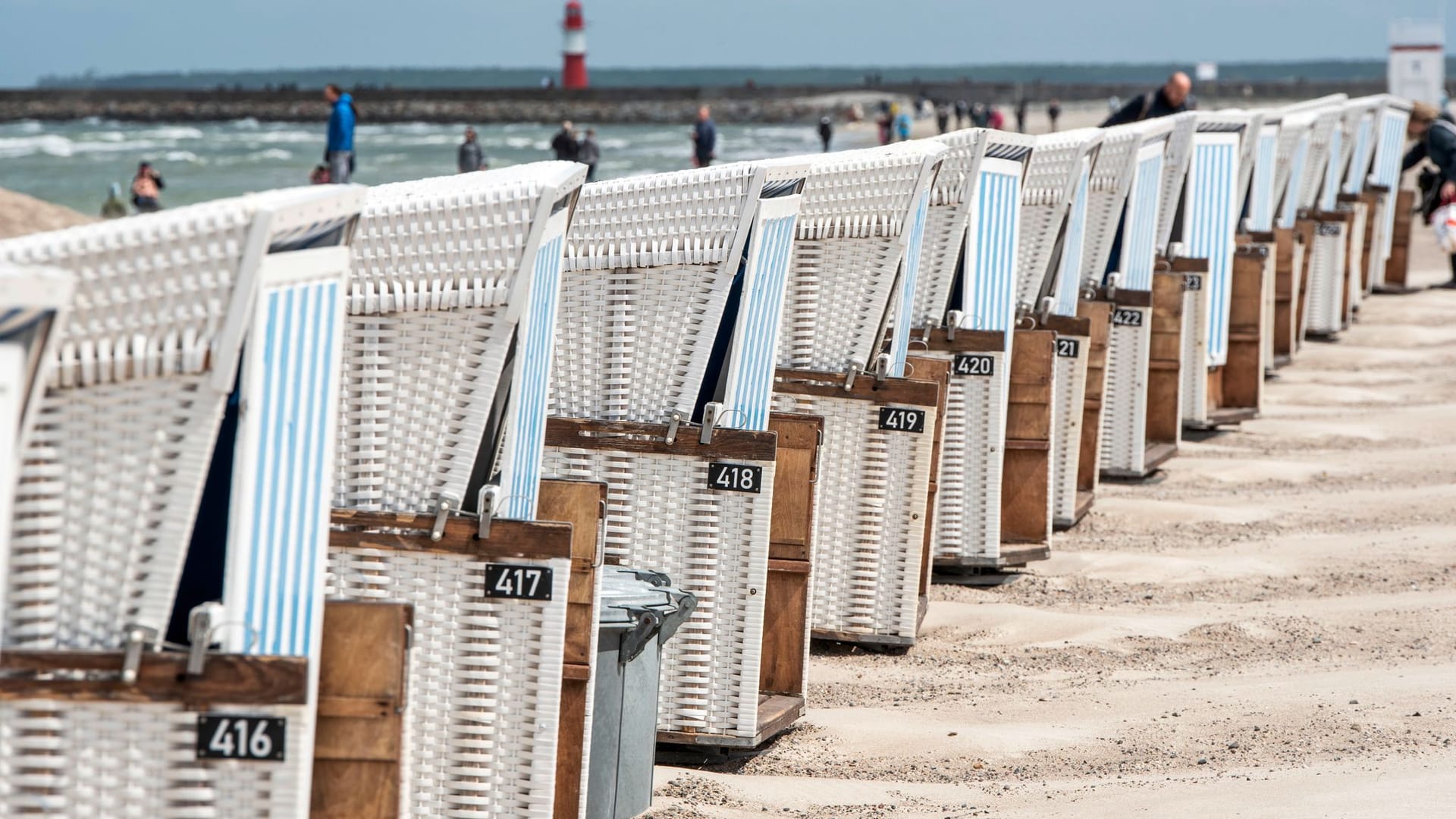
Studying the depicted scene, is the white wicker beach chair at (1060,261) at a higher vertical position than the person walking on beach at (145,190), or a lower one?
lower

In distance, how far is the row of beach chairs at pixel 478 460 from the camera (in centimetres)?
268

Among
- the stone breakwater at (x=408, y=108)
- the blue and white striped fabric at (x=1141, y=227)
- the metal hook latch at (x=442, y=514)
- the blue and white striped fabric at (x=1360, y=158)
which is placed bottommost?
the metal hook latch at (x=442, y=514)

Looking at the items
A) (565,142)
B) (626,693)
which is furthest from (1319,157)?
(565,142)

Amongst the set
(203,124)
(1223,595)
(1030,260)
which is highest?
(203,124)

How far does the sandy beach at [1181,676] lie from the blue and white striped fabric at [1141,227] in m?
1.02

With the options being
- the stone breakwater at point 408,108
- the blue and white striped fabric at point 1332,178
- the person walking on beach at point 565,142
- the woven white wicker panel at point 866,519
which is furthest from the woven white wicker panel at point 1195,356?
the stone breakwater at point 408,108

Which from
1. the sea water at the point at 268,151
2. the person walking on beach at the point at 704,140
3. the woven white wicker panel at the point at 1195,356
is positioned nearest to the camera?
the woven white wicker panel at the point at 1195,356

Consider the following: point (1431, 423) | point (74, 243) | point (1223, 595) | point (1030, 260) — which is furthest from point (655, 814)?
point (1431, 423)

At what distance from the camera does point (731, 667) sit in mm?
5051

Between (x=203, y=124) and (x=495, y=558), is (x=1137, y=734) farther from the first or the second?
(x=203, y=124)

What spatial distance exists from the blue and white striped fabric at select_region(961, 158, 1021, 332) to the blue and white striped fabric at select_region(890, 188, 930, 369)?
0.62m

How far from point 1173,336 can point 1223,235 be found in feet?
3.33

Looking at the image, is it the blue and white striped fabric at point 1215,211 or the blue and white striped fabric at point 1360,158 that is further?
the blue and white striped fabric at point 1360,158

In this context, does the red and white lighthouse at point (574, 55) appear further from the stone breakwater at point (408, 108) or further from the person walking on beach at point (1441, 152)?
the person walking on beach at point (1441, 152)
